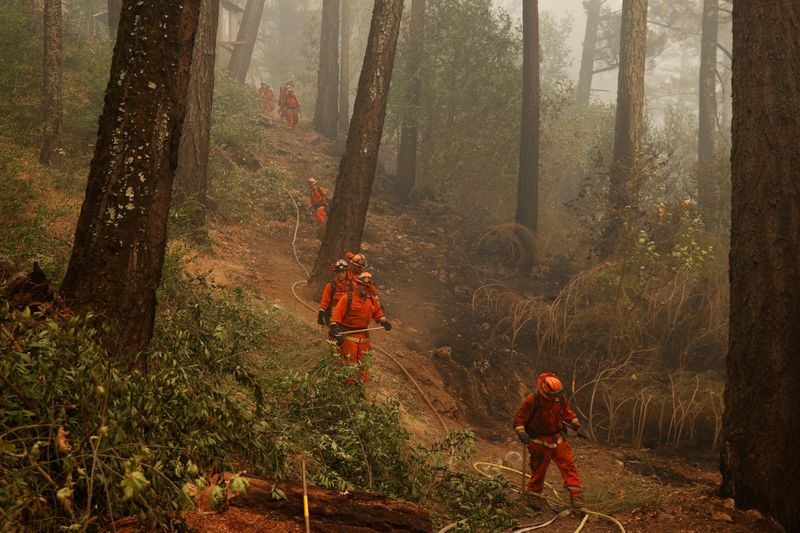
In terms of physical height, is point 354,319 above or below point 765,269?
below

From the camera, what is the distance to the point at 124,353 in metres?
4.66

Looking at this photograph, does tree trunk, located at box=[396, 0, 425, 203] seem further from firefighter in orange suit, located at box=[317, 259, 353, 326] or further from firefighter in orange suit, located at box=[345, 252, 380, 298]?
firefighter in orange suit, located at box=[317, 259, 353, 326]

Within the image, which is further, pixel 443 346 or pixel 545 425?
pixel 443 346

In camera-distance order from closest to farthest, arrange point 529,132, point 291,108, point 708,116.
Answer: point 529,132 < point 291,108 < point 708,116

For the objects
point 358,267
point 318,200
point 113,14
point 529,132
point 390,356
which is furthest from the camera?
point 529,132

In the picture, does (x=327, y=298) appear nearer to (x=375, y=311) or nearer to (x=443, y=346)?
(x=375, y=311)

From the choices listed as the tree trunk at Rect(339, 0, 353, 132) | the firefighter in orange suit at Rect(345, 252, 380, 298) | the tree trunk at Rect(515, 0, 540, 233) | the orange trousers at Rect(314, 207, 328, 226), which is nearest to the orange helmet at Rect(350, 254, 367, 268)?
the firefighter in orange suit at Rect(345, 252, 380, 298)

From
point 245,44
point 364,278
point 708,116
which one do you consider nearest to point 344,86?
point 245,44

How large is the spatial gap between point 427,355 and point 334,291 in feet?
9.72

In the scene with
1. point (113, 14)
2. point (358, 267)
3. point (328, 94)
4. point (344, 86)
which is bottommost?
point (358, 267)

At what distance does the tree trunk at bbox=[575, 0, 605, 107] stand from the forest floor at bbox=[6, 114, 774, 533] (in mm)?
19813

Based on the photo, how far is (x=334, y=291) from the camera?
959 centimetres

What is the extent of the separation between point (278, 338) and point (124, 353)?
4615mm

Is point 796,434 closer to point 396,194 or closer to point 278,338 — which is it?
point 278,338
